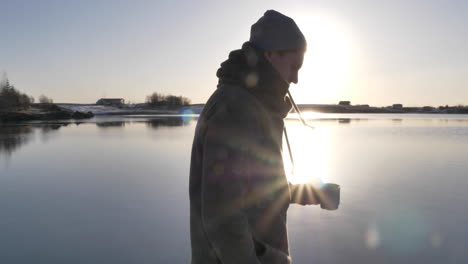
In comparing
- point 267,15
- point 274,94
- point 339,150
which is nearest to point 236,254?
point 274,94

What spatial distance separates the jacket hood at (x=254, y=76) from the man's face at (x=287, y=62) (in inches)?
1.1

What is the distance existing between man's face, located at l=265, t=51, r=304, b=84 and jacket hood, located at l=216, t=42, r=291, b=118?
0.09 ft

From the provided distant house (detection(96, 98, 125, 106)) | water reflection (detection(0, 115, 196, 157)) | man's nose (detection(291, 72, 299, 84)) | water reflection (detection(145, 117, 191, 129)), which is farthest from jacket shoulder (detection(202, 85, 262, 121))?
distant house (detection(96, 98, 125, 106))

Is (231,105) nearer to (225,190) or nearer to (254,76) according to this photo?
(254,76)

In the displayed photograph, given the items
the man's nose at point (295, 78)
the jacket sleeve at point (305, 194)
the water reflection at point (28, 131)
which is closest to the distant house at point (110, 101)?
the water reflection at point (28, 131)

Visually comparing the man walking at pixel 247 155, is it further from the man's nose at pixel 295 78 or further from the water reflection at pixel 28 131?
the water reflection at pixel 28 131

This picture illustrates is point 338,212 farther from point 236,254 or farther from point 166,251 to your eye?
point 236,254

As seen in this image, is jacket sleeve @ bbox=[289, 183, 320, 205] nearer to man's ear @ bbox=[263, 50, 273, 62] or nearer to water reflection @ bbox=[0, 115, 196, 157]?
man's ear @ bbox=[263, 50, 273, 62]

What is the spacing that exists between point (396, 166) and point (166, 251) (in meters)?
8.20

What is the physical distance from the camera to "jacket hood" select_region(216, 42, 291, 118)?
1.35 m

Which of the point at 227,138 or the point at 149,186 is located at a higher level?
the point at 227,138

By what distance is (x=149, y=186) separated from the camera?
7805 mm

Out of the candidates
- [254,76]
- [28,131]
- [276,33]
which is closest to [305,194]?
[254,76]

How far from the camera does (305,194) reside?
1.86 m
